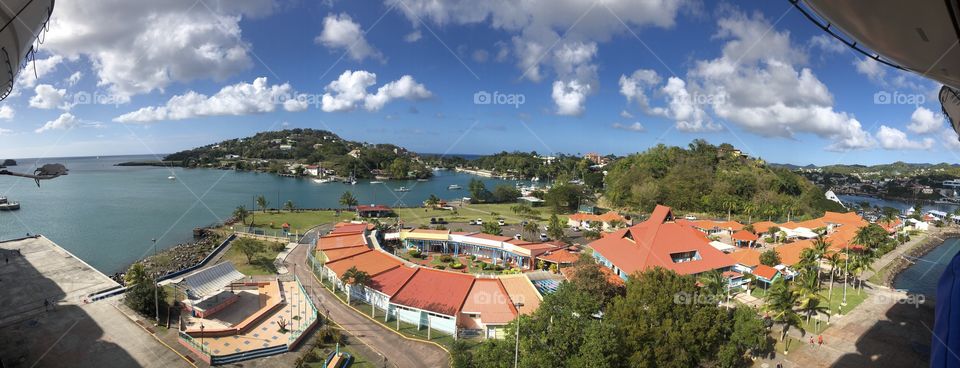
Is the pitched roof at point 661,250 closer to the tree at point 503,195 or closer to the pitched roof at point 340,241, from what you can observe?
the pitched roof at point 340,241

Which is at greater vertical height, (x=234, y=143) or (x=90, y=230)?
(x=234, y=143)

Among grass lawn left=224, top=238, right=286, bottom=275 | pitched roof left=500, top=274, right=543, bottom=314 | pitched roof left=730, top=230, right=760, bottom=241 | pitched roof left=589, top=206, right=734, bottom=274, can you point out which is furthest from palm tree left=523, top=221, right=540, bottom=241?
grass lawn left=224, top=238, right=286, bottom=275

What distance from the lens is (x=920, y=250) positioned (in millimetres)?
36719

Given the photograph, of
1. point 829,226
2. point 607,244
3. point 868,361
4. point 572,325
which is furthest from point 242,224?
point 829,226

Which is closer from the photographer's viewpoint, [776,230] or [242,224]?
[776,230]

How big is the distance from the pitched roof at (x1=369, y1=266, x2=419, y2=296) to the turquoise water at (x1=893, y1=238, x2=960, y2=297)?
27952 millimetres

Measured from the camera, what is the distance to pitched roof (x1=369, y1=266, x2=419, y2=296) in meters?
19.5

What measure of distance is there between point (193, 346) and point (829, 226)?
48.6m

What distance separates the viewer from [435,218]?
43344 millimetres

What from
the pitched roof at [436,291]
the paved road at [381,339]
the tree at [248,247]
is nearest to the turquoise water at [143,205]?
the tree at [248,247]

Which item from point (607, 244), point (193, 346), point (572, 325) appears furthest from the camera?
point (607, 244)

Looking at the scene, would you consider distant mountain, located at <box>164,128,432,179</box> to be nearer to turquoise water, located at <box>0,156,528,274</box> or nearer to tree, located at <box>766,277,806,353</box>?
turquoise water, located at <box>0,156,528,274</box>

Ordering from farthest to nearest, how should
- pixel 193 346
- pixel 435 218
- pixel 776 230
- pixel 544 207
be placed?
pixel 544 207 < pixel 435 218 < pixel 776 230 < pixel 193 346

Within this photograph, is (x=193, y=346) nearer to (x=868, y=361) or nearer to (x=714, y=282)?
(x=714, y=282)
